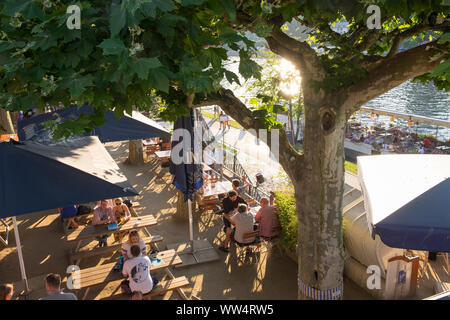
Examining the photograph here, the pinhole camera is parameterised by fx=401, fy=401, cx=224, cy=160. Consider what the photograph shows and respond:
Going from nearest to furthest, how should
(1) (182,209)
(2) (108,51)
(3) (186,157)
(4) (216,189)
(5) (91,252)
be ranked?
(2) (108,51) → (5) (91,252) → (3) (186,157) → (1) (182,209) → (4) (216,189)

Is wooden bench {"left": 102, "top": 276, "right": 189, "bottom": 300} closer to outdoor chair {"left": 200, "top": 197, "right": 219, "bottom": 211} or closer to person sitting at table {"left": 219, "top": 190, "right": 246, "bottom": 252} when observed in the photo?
person sitting at table {"left": 219, "top": 190, "right": 246, "bottom": 252}

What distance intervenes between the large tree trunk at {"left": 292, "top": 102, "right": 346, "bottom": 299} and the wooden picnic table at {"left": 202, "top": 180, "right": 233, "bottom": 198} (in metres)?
4.85

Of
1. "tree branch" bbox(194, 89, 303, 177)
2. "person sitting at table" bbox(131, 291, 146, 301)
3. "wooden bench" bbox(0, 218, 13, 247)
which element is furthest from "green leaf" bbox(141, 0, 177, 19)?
"wooden bench" bbox(0, 218, 13, 247)

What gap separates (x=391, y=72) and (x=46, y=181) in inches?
182

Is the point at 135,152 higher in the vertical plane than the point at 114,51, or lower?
lower

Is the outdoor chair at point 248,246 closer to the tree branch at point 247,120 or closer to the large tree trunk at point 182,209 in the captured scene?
the large tree trunk at point 182,209

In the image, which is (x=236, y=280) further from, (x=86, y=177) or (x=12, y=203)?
(x=12, y=203)

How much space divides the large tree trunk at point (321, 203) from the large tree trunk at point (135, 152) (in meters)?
10.2

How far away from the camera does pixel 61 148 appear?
672 cm

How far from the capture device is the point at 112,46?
102 inches

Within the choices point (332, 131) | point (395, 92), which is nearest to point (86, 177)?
point (332, 131)

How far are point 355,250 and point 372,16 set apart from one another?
14.4 ft

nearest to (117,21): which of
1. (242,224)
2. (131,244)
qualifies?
(131,244)

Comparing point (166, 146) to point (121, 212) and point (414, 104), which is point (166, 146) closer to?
point (121, 212)
